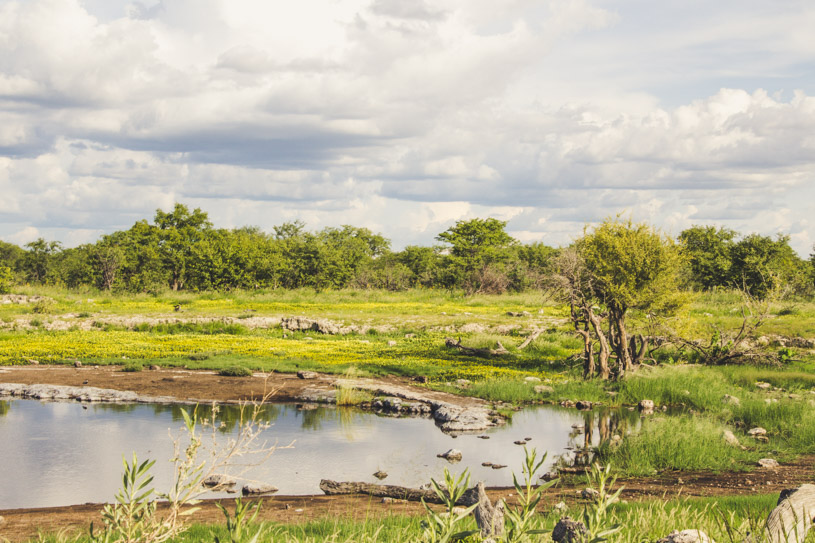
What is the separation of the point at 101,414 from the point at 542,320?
28.6 meters

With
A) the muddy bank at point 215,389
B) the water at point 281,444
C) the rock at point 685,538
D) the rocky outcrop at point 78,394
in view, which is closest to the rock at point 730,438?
the water at point 281,444

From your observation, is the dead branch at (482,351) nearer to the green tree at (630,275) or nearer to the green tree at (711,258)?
the green tree at (630,275)

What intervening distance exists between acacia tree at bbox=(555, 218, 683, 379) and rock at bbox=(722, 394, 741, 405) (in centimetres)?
350

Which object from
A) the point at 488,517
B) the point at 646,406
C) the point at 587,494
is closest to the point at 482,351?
the point at 646,406

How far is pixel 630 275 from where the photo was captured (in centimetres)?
2405

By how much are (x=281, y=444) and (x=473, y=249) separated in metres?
60.3

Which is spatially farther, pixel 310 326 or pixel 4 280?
pixel 4 280

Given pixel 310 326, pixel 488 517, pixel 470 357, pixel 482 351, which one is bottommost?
pixel 470 357

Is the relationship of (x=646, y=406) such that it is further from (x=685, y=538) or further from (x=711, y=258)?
(x=711, y=258)

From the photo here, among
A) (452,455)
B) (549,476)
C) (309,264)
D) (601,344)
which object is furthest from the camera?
(309,264)

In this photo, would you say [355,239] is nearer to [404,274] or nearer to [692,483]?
[404,274]

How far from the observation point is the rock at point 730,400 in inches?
779

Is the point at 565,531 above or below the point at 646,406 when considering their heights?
above

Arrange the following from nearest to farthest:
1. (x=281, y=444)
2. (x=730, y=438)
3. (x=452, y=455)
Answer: (x=452, y=455) → (x=281, y=444) → (x=730, y=438)
